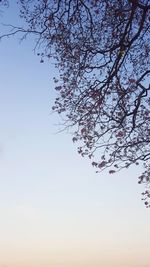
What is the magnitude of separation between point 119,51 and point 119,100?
1423mm

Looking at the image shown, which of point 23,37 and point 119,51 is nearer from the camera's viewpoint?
point 119,51

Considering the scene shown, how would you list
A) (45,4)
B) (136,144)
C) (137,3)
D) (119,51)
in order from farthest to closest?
(136,144) < (45,4) < (119,51) < (137,3)

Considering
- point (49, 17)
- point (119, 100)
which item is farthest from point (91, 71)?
point (49, 17)

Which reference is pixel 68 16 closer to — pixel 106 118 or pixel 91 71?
pixel 91 71

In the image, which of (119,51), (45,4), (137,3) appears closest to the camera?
(137,3)

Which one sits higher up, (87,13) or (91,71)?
(87,13)

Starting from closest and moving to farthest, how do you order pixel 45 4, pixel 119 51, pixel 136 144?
pixel 119 51, pixel 45 4, pixel 136 144

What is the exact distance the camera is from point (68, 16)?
11.3 metres

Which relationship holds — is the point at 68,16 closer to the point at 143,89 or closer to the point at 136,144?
the point at 143,89

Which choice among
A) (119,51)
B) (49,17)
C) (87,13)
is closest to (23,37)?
(49,17)

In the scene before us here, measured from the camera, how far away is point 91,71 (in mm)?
11633

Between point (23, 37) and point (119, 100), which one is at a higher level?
point (23, 37)

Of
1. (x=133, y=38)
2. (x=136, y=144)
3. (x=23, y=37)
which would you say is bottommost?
(x=136, y=144)

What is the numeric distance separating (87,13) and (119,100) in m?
2.38
